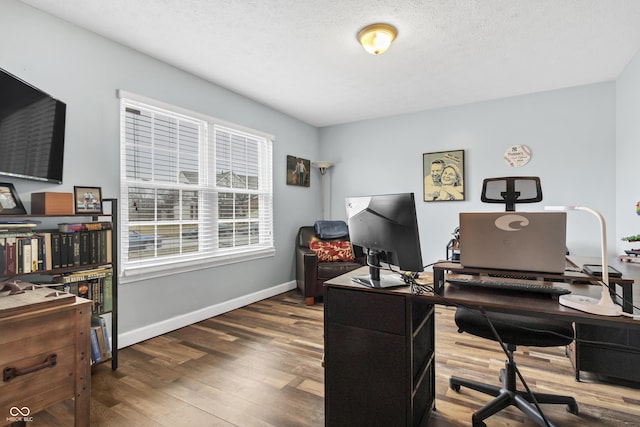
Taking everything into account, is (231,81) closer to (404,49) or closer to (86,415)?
(404,49)

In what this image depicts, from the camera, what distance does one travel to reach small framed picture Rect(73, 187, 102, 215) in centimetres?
217

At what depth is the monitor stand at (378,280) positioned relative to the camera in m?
1.55

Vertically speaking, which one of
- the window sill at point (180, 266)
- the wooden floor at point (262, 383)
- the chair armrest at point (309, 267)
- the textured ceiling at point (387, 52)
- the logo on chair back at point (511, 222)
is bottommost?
the wooden floor at point (262, 383)

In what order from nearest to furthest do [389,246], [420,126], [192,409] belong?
[389,246], [192,409], [420,126]

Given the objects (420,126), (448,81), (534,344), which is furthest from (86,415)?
(420,126)

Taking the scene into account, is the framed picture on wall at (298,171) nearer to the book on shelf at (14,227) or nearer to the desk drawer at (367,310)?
the book on shelf at (14,227)

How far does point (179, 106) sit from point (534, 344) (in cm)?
339

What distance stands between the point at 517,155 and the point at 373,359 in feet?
11.7

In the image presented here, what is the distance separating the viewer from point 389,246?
1560 millimetres

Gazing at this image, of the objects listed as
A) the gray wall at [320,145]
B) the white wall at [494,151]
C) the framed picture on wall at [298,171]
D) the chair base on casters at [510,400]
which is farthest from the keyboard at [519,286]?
the framed picture on wall at [298,171]

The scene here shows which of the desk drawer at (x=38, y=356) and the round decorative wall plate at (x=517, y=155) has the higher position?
the round decorative wall plate at (x=517, y=155)

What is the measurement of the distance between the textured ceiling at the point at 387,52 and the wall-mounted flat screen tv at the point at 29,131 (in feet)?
2.42

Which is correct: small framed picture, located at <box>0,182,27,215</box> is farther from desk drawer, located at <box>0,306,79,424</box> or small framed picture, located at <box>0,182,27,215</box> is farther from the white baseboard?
the white baseboard

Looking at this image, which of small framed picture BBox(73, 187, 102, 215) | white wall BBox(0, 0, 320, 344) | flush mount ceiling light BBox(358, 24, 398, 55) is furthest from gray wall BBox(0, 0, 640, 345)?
flush mount ceiling light BBox(358, 24, 398, 55)
